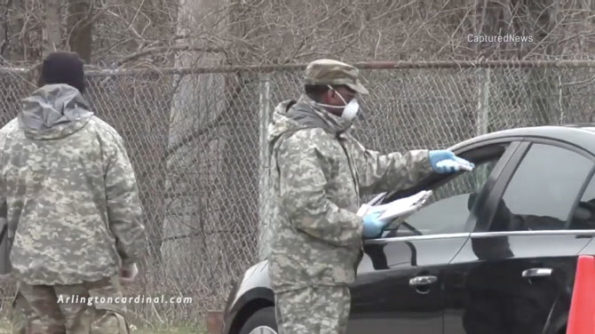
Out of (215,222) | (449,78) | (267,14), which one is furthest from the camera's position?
(267,14)

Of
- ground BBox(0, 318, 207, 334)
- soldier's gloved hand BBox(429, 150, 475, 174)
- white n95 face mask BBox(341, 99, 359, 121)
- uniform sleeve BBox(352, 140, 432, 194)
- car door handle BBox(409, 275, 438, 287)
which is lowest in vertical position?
ground BBox(0, 318, 207, 334)

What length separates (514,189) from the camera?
241 inches

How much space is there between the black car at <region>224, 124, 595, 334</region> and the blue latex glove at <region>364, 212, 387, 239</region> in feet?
1.14

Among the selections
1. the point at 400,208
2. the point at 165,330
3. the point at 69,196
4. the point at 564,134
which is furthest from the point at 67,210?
the point at 165,330

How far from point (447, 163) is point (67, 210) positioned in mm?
1898

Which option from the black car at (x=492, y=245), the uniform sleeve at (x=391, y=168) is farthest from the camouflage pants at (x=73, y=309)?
the uniform sleeve at (x=391, y=168)

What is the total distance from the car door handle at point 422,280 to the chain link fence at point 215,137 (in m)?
3.42

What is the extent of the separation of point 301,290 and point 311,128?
781mm

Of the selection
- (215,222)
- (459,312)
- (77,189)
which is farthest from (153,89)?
(459,312)

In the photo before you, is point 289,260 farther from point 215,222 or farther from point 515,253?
point 215,222

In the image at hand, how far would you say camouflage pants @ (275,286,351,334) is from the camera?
238 inches

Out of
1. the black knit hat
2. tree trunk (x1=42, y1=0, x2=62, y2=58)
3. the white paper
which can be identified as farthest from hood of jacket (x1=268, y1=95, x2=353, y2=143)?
tree trunk (x1=42, y1=0, x2=62, y2=58)

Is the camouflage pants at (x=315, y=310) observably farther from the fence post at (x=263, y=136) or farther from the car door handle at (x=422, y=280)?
the fence post at (x=263, y=136)

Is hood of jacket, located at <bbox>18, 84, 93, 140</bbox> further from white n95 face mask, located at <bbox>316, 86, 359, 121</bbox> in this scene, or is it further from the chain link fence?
the chain link fence
